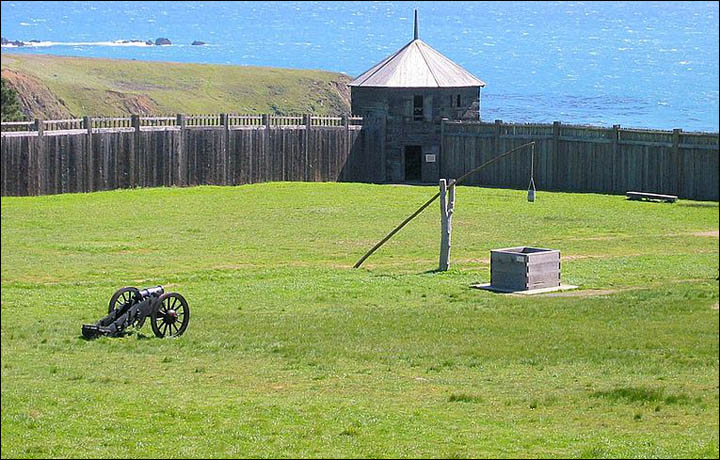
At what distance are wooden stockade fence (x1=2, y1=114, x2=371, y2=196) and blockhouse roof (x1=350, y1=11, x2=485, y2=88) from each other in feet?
6.81

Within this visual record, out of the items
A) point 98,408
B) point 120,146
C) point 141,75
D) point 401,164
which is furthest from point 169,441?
point 141,75

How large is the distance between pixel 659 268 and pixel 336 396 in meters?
14.4

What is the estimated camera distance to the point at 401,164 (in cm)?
5375

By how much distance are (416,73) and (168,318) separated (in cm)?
3457

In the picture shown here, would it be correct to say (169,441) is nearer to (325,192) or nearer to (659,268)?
(659,268)

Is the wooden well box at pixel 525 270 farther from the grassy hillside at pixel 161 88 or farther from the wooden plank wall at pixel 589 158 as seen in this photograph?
the grassy hillside at pixel 161 88

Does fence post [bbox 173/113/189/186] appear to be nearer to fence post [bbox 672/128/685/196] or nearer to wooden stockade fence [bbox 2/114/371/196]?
wooden stockade fence [bbox 2/114/371/196]

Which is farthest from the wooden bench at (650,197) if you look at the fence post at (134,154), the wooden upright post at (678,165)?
the fence post at (134,154)

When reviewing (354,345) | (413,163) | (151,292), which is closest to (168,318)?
(151,292)

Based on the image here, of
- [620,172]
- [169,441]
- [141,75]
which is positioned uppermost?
[141,75]

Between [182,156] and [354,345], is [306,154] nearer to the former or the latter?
[182,156]

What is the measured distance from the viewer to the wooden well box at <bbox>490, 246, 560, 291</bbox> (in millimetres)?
26422

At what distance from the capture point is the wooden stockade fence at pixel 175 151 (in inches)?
1699

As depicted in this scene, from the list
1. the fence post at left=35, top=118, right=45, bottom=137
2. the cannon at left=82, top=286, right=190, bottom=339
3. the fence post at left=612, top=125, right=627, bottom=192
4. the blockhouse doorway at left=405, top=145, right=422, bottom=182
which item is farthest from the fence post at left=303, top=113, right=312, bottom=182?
the cannon at left=82, top=286, right=190, bottom=339
